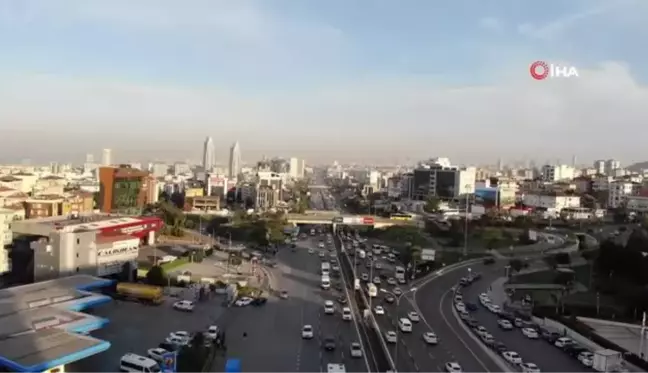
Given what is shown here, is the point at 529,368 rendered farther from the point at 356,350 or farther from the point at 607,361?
the point at 356,350

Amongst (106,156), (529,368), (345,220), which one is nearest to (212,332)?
(529,368)

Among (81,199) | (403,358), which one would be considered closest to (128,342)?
(403,358)

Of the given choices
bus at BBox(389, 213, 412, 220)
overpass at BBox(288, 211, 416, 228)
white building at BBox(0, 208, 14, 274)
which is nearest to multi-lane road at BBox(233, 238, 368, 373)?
white building at BBox(0, 208, 14, 274)

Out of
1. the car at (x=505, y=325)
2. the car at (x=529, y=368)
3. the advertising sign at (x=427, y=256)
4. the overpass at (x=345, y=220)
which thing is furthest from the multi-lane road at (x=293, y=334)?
the overpass at (x=345, y=220)

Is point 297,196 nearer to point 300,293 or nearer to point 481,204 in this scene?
point 481,204

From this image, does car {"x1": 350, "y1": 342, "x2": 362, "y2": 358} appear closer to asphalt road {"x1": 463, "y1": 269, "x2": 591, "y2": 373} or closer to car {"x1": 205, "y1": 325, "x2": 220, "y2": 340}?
car {"x1": 205, "y1": 325, "x2": 220, "y2": 340}

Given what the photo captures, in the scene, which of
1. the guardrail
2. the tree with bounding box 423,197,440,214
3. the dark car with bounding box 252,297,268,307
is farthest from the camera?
the tree with bounding box 423,197,440,214
